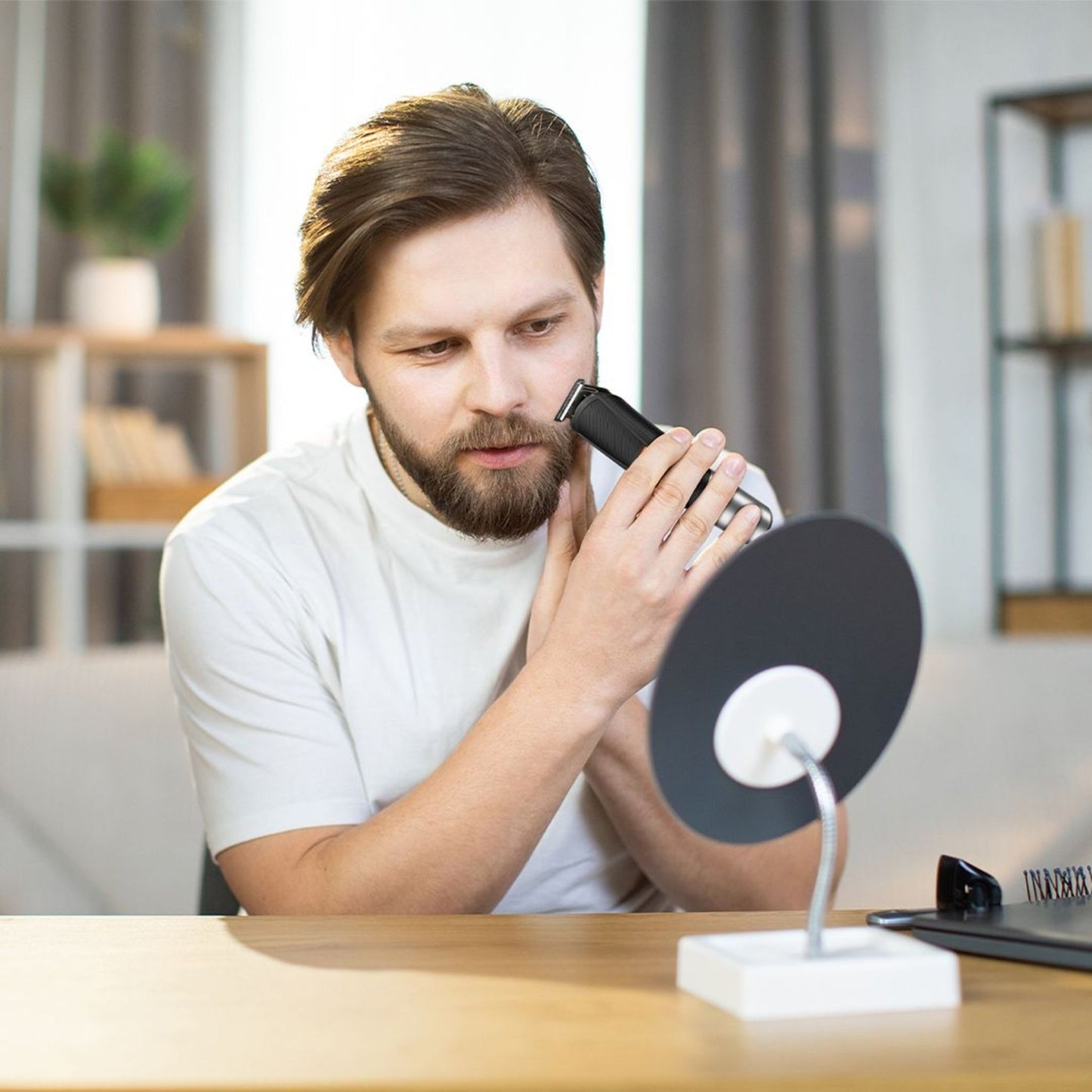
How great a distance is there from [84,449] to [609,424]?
257cm

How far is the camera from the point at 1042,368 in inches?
131

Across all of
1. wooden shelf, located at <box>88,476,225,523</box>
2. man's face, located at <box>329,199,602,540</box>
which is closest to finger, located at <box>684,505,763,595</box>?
man's face, located at <box>329,199,602,540</box>

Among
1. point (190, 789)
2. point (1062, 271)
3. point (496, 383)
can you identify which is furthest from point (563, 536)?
point (1062, 271)

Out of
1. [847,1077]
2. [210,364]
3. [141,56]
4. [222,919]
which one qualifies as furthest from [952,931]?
[141,56]

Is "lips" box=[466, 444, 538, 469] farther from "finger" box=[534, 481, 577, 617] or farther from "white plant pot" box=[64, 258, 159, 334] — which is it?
"white plant pot" box=[64, 258, 159, 334]

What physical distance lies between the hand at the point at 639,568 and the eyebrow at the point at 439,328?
0.21 metres

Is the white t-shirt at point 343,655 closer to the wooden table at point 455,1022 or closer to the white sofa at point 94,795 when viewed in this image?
the wooden table at point 455,1022

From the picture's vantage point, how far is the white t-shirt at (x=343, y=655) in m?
1.12

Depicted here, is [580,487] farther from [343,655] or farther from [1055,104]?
[1055,104]

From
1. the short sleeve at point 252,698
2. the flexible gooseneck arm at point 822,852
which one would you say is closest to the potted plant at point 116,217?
the short sleeve at point 252,698

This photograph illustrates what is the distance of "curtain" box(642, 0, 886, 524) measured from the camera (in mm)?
3322

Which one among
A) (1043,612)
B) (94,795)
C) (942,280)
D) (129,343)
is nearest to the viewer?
(94,795)

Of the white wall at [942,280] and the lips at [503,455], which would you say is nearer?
the lips at [503,455]

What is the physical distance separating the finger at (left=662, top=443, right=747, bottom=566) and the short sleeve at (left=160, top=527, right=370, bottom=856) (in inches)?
12.9
